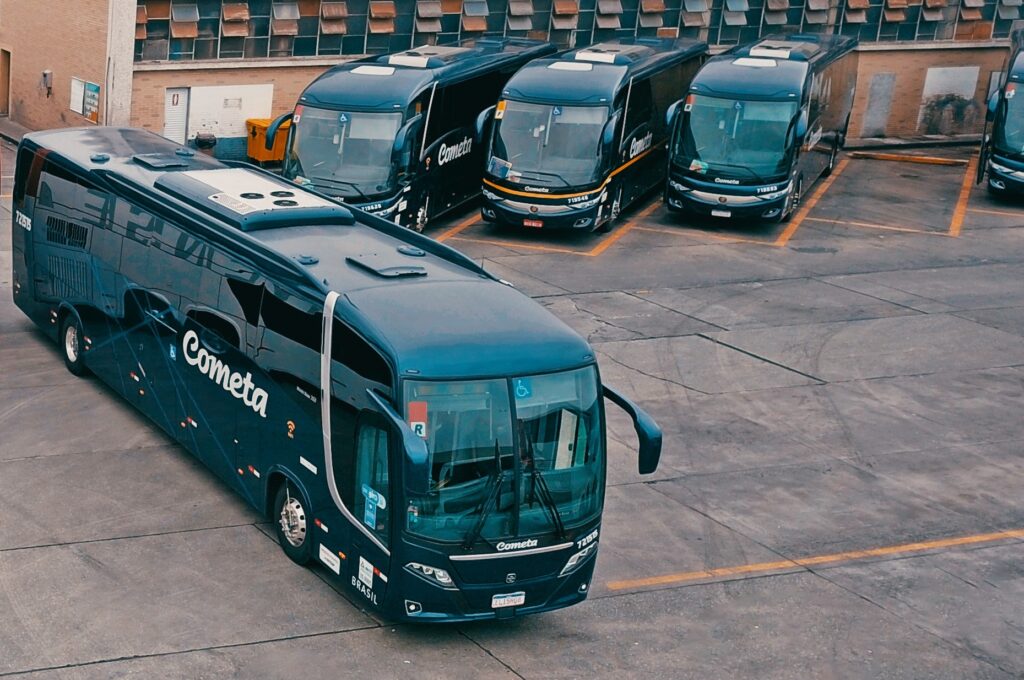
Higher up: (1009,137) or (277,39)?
(277,39)

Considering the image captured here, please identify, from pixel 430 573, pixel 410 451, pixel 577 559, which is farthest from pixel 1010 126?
pixel 410 451

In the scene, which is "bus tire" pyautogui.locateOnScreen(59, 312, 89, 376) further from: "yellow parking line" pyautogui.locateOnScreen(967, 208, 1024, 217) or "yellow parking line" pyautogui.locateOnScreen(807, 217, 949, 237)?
"yellow parking line" pyautogui.locateOnScreen(967, 208, 1024, 217)

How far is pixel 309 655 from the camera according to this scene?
1252 cm

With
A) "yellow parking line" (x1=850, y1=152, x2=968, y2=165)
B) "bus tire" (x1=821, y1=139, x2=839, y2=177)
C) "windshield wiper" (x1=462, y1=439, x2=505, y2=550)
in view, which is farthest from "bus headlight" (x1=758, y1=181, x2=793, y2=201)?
"windshield wiper" (x1=462, y1=439, x2=505, y2=550)

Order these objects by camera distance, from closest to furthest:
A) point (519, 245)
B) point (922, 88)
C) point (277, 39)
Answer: point (519, 245), point (277, 39), point (922, 88)

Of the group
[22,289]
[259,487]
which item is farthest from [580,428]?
[22,289]

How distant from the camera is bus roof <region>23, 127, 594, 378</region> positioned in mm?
12398

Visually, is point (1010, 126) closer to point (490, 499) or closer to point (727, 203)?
point (727, 203)

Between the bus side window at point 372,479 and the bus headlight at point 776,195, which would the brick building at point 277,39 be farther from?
A: the bus side window at point 372,479

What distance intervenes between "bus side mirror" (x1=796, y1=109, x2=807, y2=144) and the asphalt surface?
4.58 meters

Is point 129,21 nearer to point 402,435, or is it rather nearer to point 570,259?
point 570,259

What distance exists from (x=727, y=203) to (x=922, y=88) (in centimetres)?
1567

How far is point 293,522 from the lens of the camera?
14070mm

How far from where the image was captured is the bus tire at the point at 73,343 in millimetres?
18734
